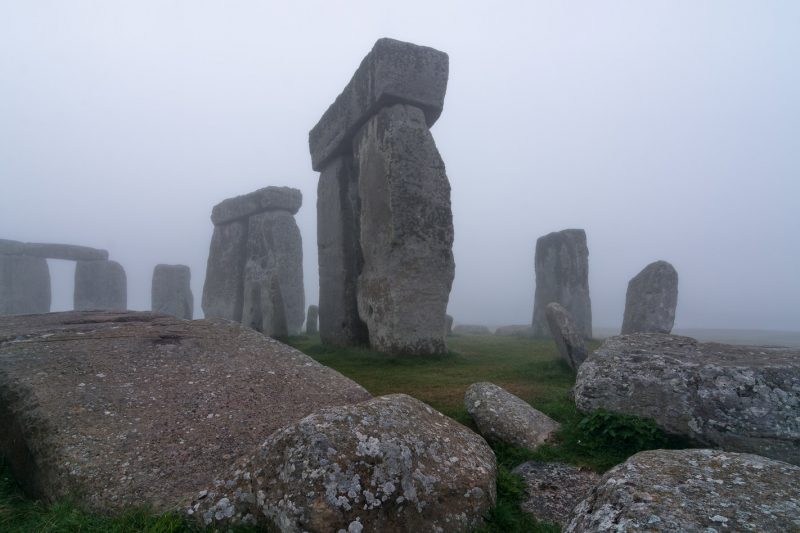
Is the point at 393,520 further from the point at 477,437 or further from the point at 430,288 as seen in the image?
the point at 430,288

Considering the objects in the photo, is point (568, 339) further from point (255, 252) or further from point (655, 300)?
point (255, 252)

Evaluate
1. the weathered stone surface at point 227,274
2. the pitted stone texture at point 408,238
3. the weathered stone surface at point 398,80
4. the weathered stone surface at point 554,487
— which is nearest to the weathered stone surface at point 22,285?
the weathered stone surface at point 227,274

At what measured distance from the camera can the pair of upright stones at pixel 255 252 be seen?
18859 millimetres

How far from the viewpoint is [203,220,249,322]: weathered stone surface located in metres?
19.9

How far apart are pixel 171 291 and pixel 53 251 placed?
729cm

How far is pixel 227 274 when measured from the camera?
797 inches

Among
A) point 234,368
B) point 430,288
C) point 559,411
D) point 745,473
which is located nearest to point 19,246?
point 430,288

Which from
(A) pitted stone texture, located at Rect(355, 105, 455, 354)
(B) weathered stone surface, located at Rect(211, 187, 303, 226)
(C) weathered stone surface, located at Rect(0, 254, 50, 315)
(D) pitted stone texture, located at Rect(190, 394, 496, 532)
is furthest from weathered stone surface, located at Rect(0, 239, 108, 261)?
(D) pitted stone texture, located at Rect(190, 394, 496, 532)

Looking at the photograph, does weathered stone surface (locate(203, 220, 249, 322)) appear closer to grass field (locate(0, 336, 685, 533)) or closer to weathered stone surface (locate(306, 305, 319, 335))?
weathered stone surface (locate(306, 305, 319, 335))

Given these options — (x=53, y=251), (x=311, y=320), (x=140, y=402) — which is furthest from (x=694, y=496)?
(x=53, y=251)

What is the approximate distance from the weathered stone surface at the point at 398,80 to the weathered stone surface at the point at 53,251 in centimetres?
2163

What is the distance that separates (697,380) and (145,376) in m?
4.79

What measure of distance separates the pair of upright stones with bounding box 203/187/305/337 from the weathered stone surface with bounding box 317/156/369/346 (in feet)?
19.5

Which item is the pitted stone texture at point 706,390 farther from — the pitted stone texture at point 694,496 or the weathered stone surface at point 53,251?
the weathered stone surface at point 53,251
